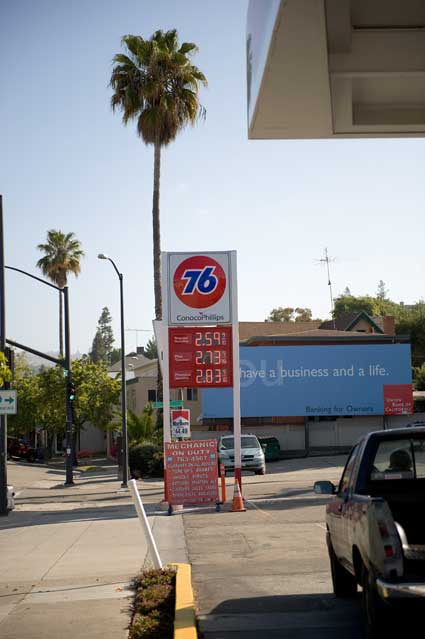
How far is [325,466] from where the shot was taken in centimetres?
4188

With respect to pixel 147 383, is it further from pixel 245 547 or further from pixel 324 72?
pixel 324 72

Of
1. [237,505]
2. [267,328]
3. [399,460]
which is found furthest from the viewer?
[267,328]

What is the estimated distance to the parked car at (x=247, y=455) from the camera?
36.8 metres

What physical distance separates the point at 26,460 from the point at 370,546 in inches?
2171

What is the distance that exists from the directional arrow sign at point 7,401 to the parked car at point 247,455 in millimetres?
15599

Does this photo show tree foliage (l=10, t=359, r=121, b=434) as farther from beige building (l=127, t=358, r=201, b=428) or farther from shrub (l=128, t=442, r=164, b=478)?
shrub (l=128, t=442, r=164, b=478)

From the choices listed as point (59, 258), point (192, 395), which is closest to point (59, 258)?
point (59, 258)

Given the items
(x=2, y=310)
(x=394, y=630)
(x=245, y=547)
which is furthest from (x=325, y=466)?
→ (x=394, y=630)

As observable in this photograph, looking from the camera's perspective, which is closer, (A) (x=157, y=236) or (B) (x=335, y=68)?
(B) (x=335, y=68)

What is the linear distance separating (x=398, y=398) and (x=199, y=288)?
3001cm

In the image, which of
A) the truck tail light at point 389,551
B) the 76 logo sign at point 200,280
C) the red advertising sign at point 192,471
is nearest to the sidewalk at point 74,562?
the red advertising sign at point 192,471

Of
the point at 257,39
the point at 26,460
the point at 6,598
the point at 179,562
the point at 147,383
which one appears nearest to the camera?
the point at 257,39

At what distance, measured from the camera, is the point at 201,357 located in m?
24.1

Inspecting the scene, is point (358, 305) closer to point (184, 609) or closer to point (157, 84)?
point (157, 84)
